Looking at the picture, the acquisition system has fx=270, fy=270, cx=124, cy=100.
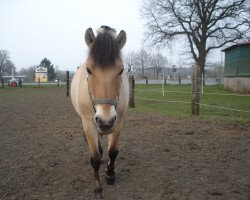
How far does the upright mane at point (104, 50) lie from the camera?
2721 millimetres

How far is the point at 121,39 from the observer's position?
3.09m

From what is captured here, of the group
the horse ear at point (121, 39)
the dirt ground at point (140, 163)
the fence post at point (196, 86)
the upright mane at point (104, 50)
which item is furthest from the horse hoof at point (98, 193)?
the fence post at point (196, 86)

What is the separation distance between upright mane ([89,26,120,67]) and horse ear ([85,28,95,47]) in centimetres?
8

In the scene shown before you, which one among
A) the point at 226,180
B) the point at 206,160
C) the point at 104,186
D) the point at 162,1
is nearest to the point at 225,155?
the point at 206,160

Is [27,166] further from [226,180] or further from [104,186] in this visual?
[226,180]

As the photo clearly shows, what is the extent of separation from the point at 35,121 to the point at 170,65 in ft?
263

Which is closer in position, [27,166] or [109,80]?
[109,80]

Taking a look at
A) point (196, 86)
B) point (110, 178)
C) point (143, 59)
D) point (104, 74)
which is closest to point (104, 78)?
point (104, 74)

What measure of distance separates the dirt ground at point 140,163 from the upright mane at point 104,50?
1.61 metres

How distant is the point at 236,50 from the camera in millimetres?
20703

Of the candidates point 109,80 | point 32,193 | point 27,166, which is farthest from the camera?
point 27,166

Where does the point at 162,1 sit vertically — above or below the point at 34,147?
above

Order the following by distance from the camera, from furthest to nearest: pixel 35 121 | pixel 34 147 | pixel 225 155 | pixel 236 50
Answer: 1. pixel 236 50
2. pixel 35 121
3. pixel 34 147
4. pixel 225 155

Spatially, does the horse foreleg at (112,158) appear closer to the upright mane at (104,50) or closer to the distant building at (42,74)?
the upright mane at (104,50)
